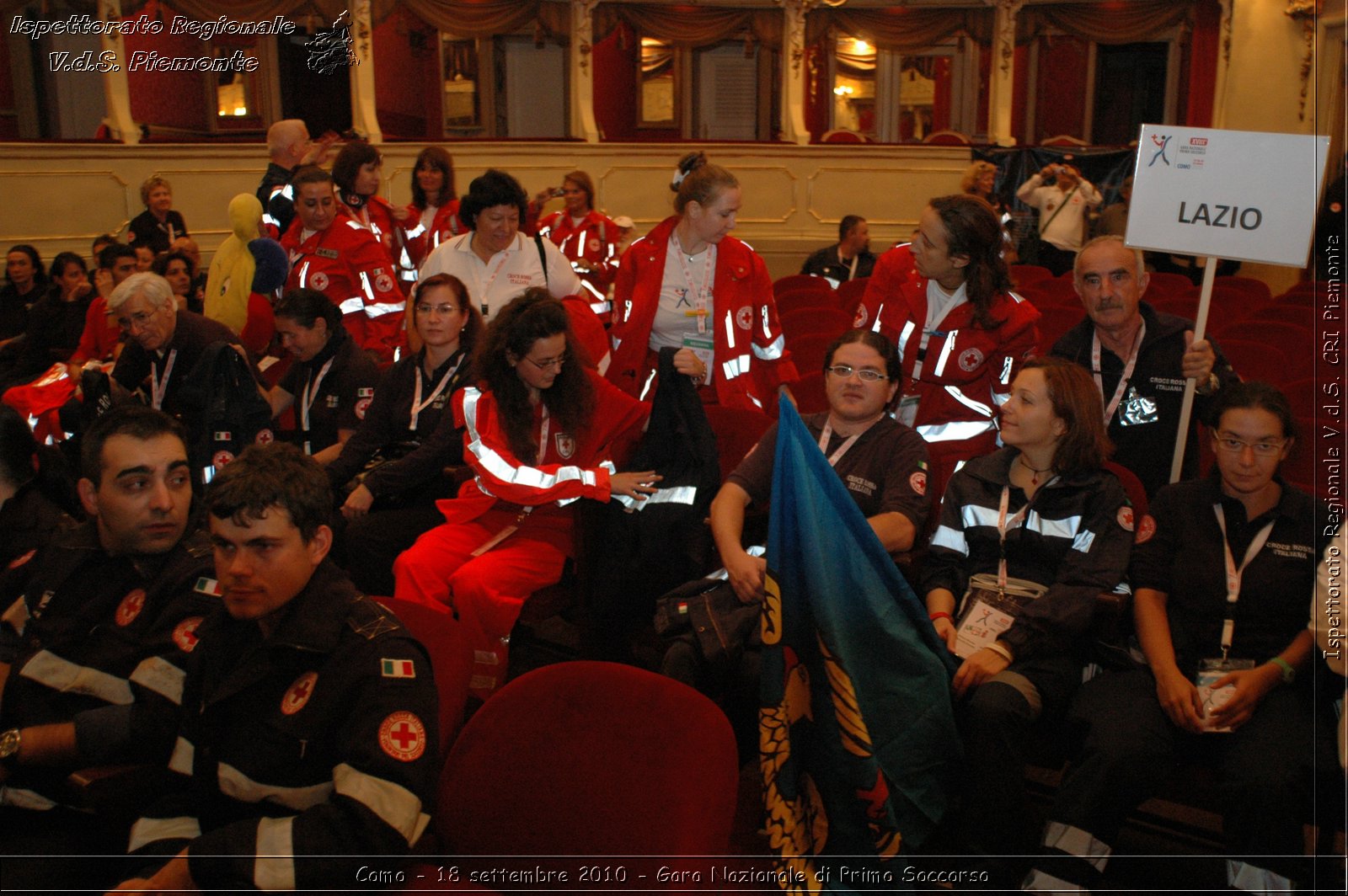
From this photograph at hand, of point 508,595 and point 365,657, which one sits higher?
point 365,657

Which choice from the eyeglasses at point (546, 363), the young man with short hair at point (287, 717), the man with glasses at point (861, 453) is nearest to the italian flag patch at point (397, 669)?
the young man with short hair at point (287, 717)

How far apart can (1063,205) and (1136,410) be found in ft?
23.4

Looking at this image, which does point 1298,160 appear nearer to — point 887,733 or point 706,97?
point 887,733

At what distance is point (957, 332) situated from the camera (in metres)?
3.44

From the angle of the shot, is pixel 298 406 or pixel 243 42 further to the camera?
pixel 243 42

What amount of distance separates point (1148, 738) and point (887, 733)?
57 cm

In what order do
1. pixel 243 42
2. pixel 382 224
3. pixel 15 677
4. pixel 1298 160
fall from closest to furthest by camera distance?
pixel 15 677 < pixel 1298 160 < pixel 382 224 < pixel 243 42

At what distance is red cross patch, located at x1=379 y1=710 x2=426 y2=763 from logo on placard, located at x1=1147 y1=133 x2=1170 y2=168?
2.66 metres

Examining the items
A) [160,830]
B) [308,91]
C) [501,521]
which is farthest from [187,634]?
[308,91]

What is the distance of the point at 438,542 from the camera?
127 inches

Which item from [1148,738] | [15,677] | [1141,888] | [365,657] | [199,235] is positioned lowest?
[1141,888]

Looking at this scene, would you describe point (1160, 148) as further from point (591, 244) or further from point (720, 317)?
point (591, 244)

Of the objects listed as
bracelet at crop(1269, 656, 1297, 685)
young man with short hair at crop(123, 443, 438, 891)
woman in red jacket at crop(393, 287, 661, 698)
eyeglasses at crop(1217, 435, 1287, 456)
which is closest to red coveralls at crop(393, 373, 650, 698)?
woman in red jacket at crop(393, 287, 661, 698)

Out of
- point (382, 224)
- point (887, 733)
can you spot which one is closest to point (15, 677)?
point (887, 733)
